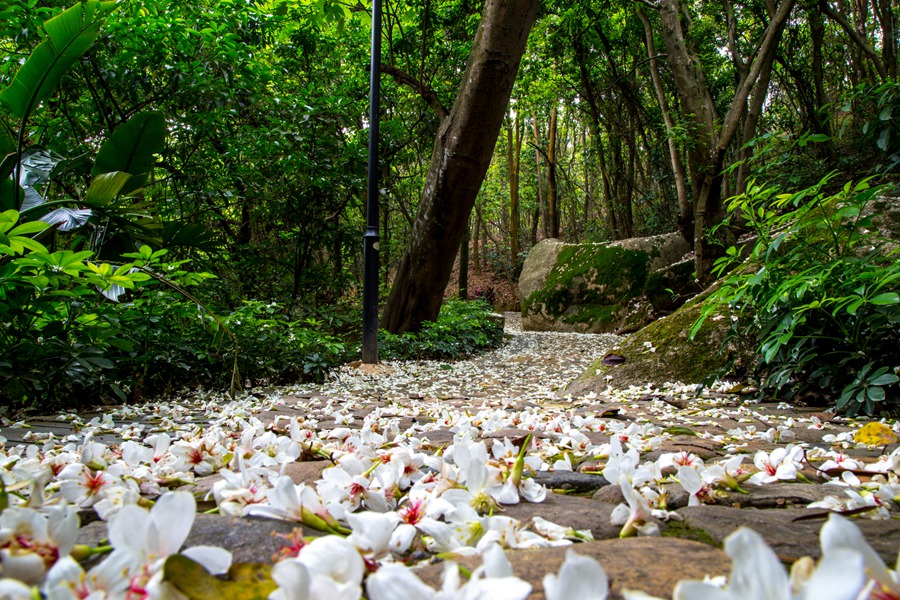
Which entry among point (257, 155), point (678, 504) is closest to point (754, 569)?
point (678, 504)

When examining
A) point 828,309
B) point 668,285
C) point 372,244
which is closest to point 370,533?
point 828,309

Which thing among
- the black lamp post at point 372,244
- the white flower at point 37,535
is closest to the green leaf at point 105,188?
the black lamp post at point 372,244

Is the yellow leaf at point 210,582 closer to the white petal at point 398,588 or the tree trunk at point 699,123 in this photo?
the white petal at point 398,588

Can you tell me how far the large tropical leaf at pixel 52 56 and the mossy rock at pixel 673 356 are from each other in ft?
12.3

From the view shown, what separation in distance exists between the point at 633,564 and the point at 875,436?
1.26m

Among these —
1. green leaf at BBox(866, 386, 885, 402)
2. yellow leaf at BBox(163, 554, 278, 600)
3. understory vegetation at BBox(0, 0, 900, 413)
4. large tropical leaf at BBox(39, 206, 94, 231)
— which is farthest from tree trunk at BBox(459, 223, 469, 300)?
yellow leaf at BBox(163, 554, 278, 600)

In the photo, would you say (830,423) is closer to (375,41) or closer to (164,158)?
(375,41)

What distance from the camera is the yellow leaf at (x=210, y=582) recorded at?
1.54ft

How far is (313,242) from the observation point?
259 inches

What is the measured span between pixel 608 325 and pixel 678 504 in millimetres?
9014

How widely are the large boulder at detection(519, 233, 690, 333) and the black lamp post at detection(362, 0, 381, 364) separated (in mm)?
5628

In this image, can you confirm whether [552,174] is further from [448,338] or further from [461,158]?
[461,158]

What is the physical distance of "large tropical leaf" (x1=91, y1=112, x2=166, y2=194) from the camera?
392cm

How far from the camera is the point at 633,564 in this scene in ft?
1.90
